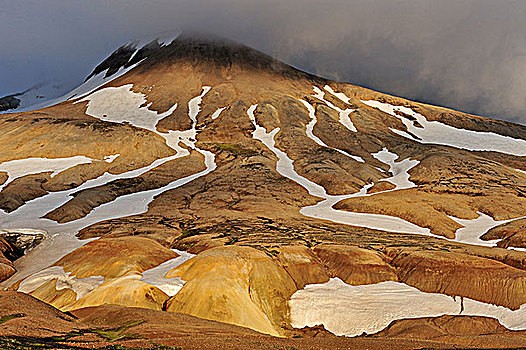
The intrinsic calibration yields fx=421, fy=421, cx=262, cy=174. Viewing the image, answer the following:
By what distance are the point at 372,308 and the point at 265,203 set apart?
4683 cm

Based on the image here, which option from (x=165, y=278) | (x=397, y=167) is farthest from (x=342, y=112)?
(x=165, y=278)

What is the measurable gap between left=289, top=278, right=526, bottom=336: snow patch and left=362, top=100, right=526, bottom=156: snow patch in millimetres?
112244

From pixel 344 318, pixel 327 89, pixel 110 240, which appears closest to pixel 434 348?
pixel 344 318

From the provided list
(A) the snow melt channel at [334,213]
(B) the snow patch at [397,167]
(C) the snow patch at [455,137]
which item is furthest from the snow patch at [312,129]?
(C) the snow patch at [455,137]

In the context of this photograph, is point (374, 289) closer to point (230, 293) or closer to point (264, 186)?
point (230, 293)

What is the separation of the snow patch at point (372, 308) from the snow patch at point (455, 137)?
112 metres

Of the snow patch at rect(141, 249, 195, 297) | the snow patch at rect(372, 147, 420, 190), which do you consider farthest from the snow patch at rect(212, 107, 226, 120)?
the snow patch at rect(141, 249, 195, 297)

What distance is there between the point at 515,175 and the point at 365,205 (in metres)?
51.0

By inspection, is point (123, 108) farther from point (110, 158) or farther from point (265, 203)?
point (265, 203)

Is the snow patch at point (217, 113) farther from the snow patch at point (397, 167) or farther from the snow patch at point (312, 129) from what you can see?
the snow patch at point (397, 167)

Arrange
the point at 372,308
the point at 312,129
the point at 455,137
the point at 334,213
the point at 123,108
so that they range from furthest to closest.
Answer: the point at 455,137
the point at 123,108
the point at 312,129
the point at 334,213
the point at 372,308

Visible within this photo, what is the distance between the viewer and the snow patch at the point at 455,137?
14812 cm

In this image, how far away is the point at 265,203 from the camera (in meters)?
87.8

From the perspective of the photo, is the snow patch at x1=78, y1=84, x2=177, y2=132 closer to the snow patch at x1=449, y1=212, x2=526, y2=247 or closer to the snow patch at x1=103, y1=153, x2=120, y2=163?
the snow patch at x1=103, y1=153, x2=120, y2=163
